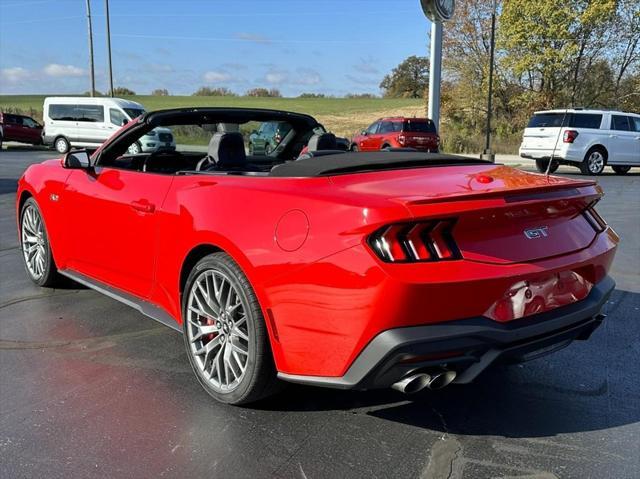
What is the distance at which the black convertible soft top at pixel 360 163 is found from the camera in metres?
2.82

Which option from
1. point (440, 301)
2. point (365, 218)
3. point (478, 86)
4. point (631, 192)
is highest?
point (478, 86)

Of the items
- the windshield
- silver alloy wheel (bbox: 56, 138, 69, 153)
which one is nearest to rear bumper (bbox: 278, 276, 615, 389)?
the windshield

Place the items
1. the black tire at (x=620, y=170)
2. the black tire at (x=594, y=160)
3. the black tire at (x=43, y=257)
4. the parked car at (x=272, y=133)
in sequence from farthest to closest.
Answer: the black tire at (x=620, y=170) < the black tire at (x=594, y=160) < the parked car at (x=272, y=133) < the black tire at (x=43, y=257)

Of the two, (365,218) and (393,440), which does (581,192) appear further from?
(393,440)

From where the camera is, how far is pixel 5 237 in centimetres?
745

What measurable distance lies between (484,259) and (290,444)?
1.18 m

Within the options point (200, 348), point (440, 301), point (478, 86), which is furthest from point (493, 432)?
point (478, 86)

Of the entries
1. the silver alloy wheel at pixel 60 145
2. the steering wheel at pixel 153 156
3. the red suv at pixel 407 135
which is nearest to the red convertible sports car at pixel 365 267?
A: the steering wheel at pixel 153 156

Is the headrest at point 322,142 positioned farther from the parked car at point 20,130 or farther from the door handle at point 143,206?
the parked car at point 20,130

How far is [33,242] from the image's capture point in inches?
198

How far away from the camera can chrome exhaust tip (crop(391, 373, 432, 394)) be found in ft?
7.79

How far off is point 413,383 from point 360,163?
1168mm

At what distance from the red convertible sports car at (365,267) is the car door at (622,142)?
16.0 meters

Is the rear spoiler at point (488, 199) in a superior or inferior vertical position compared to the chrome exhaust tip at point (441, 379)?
superior
